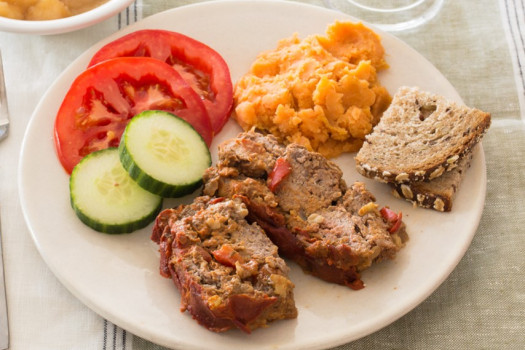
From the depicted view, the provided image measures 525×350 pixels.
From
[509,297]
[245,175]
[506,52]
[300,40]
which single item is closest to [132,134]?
[245,175]

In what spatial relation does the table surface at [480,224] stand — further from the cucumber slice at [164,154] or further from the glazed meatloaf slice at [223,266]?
the cucumber slice at [164,154]

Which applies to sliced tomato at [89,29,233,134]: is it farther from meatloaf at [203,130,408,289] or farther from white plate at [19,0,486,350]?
meatloaf at [203,130,408,289]

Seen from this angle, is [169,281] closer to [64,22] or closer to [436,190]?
[436,190]

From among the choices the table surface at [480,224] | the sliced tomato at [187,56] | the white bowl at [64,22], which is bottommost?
the table surface at [480,224]

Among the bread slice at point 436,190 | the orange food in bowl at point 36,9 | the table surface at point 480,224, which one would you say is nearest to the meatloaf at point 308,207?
the bread slice at point 436,190

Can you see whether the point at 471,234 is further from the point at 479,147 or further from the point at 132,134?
the point at 132,134

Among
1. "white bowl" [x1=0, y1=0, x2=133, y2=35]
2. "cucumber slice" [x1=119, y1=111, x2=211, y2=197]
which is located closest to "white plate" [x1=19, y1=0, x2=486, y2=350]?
"white bowl" [x1=0, y1=0, x2=133, y2=35]

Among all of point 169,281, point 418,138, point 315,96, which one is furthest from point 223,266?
point 418,138
